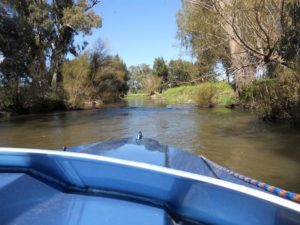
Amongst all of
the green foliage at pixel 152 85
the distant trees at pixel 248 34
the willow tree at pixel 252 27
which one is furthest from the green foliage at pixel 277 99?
the green foliage at pixel 152 85

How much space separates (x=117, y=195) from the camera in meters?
2.11

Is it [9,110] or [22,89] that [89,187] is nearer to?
[9,110]

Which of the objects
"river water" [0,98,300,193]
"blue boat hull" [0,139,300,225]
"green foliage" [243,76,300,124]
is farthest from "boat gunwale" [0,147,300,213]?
"green foliage" [243,76,300,124]

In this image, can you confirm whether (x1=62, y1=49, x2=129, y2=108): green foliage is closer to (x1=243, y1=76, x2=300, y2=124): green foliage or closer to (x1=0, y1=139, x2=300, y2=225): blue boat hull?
(x1=243, y1=76, x2=300, y2=124): green foliage

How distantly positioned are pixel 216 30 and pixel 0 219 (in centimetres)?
624

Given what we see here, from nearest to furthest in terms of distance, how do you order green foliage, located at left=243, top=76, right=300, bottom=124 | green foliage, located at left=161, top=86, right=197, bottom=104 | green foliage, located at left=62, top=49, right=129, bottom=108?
green foliage, located at left=243, top=76, right=300, bottom=124, green foliage, located at left=62, top=49, right=129, bottom=108, green foliage, located at left=161, top=86, right=197, bottom=104

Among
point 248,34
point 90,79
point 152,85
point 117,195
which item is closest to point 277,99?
point 152,85

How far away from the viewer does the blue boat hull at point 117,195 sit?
1.66m

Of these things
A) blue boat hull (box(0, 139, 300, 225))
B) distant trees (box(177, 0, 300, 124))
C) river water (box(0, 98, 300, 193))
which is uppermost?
distant trees (box(177, 0, 300, 124))

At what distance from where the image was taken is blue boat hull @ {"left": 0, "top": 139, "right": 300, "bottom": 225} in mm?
1662

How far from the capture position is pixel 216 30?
7.28 meters

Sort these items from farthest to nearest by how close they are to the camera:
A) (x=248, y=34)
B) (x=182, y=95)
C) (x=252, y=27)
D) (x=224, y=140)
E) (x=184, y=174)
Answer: (x=182, y=95), (x=224, y=140), (x=248, y=34), (x=252, y=27), (x=184, y=174)

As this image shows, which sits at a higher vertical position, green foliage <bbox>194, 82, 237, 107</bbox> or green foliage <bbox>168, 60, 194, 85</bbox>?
green foliage <bbox>168, 60, 194, 85</bbox>

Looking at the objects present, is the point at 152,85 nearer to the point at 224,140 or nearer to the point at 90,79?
the point at 224,140
